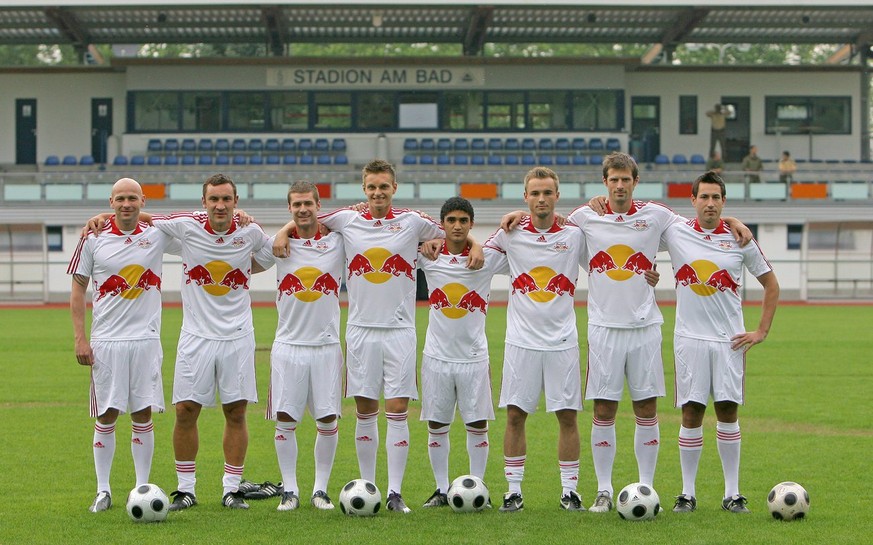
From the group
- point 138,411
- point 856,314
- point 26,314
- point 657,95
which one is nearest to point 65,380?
point 138,411

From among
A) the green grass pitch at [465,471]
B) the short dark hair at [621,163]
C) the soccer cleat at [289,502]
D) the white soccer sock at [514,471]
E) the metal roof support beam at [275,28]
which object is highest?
the metal roof support beam at [275,28]

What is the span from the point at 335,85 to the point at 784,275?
17.5 metres

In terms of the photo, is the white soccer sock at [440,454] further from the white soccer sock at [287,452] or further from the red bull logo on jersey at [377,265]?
the red bull logo on jersey at [377,265]

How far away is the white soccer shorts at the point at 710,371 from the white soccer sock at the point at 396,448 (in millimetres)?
1891

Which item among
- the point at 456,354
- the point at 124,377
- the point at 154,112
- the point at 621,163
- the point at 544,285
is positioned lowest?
the point at 124,377

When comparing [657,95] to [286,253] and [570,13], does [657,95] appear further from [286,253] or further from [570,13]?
[286,253]

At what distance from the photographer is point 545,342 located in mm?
7871

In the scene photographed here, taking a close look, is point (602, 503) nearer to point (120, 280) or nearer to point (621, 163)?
point (621, 163)

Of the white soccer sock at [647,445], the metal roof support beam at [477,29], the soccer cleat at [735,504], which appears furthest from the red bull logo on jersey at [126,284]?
the metal roof support beam at [477,29]

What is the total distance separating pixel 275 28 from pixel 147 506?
34.5m

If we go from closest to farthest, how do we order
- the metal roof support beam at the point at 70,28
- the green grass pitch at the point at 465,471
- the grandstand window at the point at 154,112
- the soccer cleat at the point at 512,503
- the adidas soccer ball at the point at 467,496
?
the green grass pitch at the point at 465,471 < the adidas soccer ball at the point at 467,496 < the soccer cleat at the point at 512,503 < the metal roof support beam at the point at 70,28 < the grandstand window at the point at 154,112

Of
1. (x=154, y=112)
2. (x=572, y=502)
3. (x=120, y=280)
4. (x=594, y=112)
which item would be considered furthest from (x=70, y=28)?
(x=572, y=502)

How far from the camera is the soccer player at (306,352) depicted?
796 centimetres

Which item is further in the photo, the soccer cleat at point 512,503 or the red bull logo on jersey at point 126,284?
the red bull logo on jersey at point 126,284
